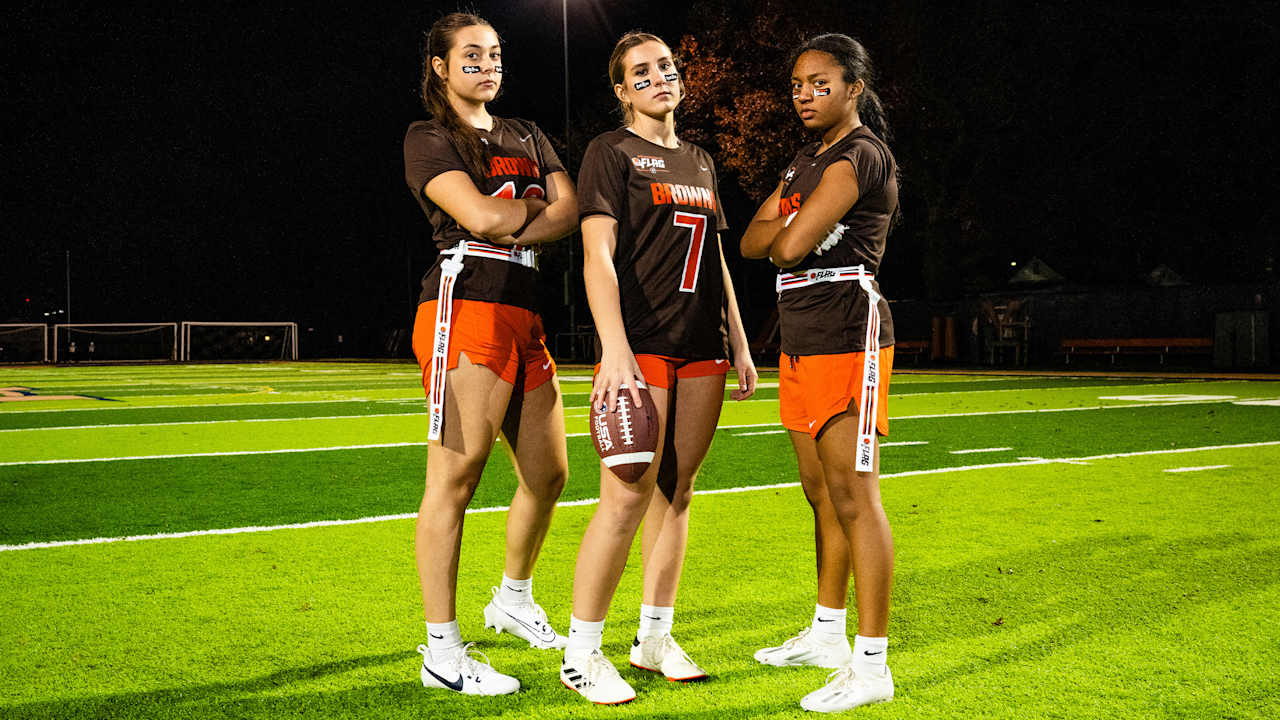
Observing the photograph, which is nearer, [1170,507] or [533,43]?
[1170,507]

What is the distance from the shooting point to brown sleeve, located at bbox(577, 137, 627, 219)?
3275mm

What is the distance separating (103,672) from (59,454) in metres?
6.89

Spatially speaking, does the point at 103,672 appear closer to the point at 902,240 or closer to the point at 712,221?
the point at 712,221

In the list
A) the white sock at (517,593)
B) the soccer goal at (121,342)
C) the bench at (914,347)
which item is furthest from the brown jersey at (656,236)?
the soccer goal at (121,342)

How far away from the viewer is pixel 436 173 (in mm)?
3455

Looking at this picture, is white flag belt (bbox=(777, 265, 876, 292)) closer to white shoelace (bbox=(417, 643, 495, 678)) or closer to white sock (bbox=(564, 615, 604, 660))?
white sock (bbox=(564, 615, 604, 660))

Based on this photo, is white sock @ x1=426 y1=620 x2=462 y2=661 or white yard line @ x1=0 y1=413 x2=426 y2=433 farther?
white yard line @ x1=0 y1=413 x2=426 y2=433

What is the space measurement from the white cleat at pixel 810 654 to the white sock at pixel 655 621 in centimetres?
36

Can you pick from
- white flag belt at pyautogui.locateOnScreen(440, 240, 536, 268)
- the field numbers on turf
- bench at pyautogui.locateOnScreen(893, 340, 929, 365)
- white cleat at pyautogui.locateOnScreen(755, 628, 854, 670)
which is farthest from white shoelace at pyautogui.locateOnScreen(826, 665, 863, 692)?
bench at pyautogui.locateOnScreen(893, 340, 929, 365)

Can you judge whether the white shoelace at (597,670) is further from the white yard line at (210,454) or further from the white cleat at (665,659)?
the white yard line at (210,454)

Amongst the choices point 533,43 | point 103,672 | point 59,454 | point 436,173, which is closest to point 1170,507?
point 436,173

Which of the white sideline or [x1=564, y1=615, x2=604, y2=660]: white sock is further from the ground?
[x1=564, y1=615, x2=604, y2=660]: white sock

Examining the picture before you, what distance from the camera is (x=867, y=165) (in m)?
3.30

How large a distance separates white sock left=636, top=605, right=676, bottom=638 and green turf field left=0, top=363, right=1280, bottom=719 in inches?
5.5
